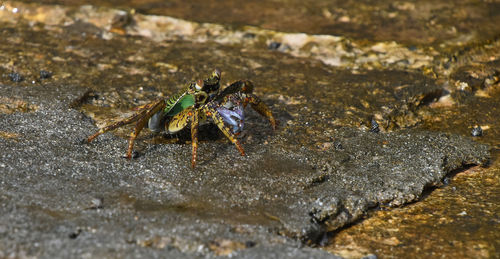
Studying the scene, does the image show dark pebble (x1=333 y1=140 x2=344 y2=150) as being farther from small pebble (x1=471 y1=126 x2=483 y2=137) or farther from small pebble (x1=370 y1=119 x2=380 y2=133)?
small pebble (x1=471 y1=126 x2=483 y2=137)

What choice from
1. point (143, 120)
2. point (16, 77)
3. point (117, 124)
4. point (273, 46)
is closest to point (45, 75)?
point (16, 77)

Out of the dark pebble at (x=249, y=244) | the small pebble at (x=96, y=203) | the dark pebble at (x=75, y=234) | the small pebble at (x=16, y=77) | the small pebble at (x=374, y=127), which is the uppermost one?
the small pebble at (x=374, y=127)

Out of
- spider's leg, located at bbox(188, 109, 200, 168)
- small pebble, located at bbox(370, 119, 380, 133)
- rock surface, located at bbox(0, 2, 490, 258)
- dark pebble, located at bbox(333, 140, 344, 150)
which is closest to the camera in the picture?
rock surface, located at bbox(0, 2, 490, 258)

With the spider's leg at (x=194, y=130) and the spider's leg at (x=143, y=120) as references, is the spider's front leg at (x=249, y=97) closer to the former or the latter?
the spider's leg at (x=194, y=130)

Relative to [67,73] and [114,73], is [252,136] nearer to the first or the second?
[114,73]

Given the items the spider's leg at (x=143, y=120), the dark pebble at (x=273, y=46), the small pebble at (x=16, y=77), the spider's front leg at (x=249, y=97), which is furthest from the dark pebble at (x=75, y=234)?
the dark pebble at (x=273, y=46)

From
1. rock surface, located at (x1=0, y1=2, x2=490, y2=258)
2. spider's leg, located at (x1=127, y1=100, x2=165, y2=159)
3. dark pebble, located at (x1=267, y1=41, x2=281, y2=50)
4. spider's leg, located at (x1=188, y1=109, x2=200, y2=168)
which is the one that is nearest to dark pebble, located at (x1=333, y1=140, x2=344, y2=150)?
rock surface, located at (x1=0, y1=2, x2=490, y2=258)

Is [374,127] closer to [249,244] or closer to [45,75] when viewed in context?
[249,244]
